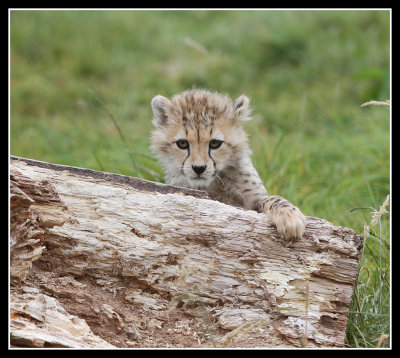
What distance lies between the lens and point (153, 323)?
314cm

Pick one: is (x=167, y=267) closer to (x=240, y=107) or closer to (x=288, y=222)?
(x=288, y=222)

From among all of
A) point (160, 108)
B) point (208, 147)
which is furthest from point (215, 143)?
point (160, 108)

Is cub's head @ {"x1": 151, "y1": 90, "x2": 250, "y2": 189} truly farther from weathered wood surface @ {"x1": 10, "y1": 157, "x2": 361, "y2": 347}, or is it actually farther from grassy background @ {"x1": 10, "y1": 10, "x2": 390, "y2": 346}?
grassy background @ {"x1": 10, "y1": 10, "x2": 390, "y2": 346}

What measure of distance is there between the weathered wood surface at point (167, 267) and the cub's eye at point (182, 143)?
0.91 metres

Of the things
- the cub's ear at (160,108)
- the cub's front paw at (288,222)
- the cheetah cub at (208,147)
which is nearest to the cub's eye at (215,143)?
the cheetah cub at (208,147)

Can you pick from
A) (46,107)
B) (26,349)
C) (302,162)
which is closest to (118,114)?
(46,107)

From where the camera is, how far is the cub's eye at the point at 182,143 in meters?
4.22

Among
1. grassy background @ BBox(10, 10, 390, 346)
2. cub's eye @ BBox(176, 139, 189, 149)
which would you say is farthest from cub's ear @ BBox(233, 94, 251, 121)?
grassy background @ BBox(10, 10, 390, 346)

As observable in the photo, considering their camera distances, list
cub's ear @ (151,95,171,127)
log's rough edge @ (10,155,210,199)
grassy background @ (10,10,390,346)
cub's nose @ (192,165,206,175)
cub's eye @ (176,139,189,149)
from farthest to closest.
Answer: grassy background @ (10,10,390,346), cub's ear @ (151,95,171,127), cub's eye @ (176,139,189,149), cub's nose @ (192,165,206,175), log's rough edge @ (10,155,210,199)

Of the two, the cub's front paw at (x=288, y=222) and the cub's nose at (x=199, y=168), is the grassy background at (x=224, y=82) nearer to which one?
the cub's nose at (x=199, y=168)

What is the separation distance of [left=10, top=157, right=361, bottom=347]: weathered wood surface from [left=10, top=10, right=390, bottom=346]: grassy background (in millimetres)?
2109

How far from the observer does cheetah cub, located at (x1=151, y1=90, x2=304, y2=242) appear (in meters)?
4.14

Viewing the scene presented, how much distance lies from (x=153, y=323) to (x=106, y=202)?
0.78 metres

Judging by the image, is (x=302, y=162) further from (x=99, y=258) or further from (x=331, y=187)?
(x=99, y=258)
